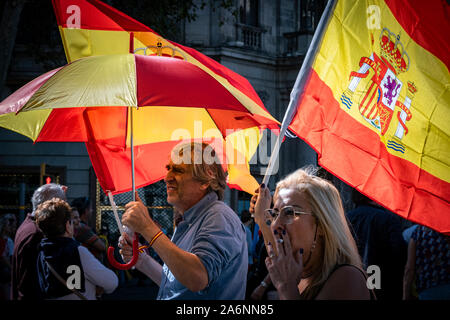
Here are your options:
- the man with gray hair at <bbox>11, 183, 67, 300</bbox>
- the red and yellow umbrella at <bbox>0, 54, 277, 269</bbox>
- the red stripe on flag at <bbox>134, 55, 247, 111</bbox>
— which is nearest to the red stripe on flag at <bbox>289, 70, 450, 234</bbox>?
the red and yellow umbrella at <bbox>0, 54, 277, 269</bbox>

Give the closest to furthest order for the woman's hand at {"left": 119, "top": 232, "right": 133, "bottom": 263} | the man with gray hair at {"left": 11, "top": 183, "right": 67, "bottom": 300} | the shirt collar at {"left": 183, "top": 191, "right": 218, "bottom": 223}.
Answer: the shirt collar at {"left": 183, "top": 191, "right": 218, "bottom": 223}, the woman's hand at {"left": 119, "top": 232, "right": 133, "bottom": 263}, the man with gray hair at {"left": 11, "top": 183, "right": 67, "bottom": 300}

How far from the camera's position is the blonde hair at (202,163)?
12.5ft

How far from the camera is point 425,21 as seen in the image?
156 inches

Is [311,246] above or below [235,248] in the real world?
above

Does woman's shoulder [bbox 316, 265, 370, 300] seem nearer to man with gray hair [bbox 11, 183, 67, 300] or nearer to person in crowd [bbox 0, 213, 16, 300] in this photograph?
man with gray hair [bbox 11, 183, 67, 300]

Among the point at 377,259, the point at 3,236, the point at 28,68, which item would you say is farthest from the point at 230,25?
the point at 377,259

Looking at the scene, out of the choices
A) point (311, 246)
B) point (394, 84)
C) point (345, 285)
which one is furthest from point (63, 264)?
point (345, 285)

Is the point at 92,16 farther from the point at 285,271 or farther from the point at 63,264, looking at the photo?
the point at 285,271

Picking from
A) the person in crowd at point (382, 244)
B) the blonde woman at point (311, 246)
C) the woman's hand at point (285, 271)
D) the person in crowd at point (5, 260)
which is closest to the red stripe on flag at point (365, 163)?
the blonde woman at point (311, 246)

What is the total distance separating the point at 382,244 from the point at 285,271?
3335 millimetres

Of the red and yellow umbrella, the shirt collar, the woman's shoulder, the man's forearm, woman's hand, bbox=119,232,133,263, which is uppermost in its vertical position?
the red and yellow umbrella

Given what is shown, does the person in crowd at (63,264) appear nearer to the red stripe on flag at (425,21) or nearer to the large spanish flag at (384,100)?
the large spanish flag at (384,100)

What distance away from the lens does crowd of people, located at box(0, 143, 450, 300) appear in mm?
2850

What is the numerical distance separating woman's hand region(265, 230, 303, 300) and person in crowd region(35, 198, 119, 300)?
250cm
